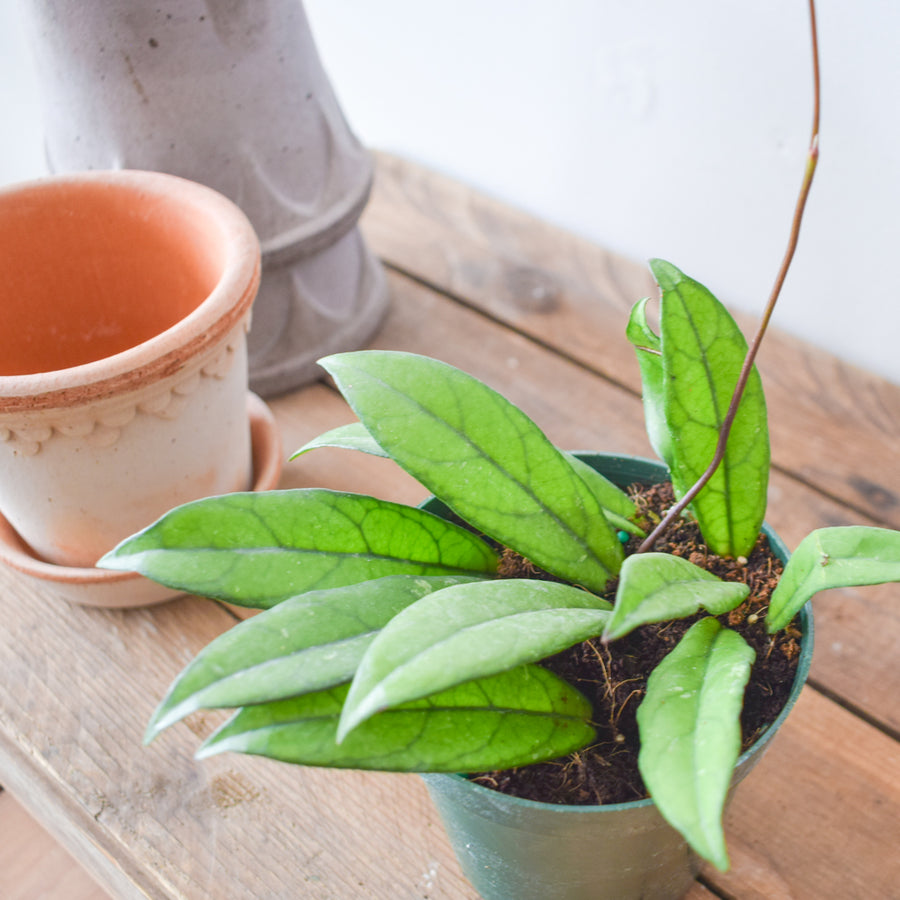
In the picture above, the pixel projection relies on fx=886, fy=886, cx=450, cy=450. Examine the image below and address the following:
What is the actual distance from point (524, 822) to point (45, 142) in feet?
2.28

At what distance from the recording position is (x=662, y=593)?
34cm

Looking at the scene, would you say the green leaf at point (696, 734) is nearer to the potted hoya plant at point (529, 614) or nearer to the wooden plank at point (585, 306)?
the potted hoya plant at point (529, 614)

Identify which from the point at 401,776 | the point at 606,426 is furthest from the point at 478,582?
the point at 606,426

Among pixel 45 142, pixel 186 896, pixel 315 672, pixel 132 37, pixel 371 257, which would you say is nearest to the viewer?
pixel 315 672

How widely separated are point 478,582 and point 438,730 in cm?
6

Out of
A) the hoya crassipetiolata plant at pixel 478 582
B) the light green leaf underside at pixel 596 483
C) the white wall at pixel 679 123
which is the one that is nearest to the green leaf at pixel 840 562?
the hoya crassipetiolata plant at pixel 478 582

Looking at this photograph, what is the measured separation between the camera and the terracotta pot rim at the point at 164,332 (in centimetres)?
50

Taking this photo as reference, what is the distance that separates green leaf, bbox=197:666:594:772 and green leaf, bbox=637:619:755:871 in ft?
0.16

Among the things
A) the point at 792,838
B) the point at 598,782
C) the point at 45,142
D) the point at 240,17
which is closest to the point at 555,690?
the point at 598,782

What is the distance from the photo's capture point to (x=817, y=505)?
28.2 inches

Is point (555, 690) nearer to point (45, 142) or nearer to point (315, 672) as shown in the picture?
point (315, 672)

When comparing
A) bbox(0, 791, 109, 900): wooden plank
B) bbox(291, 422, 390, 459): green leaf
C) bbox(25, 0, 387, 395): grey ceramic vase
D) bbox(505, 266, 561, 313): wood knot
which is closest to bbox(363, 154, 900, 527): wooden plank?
bbox(505, 266, 561, 313): wood knot

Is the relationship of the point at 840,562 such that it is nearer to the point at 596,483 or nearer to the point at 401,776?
the point at 596,483

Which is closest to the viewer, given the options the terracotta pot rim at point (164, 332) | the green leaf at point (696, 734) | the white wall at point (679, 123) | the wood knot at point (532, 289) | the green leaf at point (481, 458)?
the green leaf at point (696, 734)
